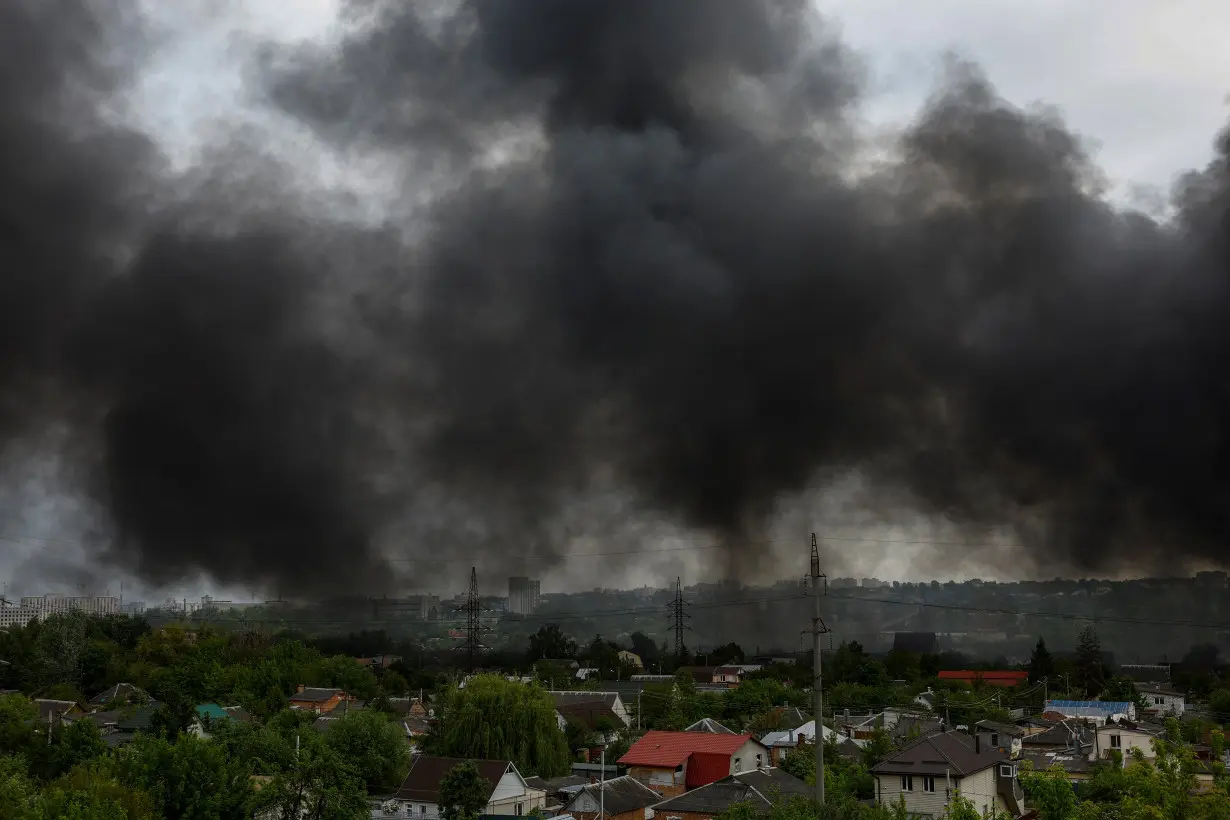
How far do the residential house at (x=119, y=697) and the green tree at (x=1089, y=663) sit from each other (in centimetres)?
6770

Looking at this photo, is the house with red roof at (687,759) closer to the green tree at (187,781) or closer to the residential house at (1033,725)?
the green tree at (187,781)

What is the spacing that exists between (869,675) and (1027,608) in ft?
145

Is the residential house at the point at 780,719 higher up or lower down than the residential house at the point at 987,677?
higher up

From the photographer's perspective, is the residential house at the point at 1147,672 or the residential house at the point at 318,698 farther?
the residential house at the point at 1147,672

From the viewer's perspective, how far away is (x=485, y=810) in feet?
123

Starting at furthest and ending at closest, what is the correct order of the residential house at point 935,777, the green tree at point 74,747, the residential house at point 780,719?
the residential house at point 780,719 < the green tree at point 74,747 < the residential house at point 935,777

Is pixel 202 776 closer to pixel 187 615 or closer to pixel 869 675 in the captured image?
pixel 869 675

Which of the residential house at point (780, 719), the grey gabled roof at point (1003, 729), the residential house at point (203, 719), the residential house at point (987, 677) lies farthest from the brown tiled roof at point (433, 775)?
the residential house at point (987, 677)

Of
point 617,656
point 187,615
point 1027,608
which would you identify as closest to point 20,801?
point 617,656

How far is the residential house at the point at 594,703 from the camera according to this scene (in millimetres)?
63219

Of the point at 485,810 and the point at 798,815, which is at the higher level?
the point at 798,815

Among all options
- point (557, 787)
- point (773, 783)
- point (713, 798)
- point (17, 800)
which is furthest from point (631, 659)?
point (17, 800)

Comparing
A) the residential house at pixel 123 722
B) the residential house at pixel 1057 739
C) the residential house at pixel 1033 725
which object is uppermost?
the residential house at pixel 123 722

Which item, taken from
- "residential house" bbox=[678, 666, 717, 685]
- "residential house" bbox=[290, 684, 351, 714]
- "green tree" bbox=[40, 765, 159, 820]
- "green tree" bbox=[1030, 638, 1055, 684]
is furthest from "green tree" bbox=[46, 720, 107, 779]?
"green tree" bbox=[1030, 638, 1055, 684]
